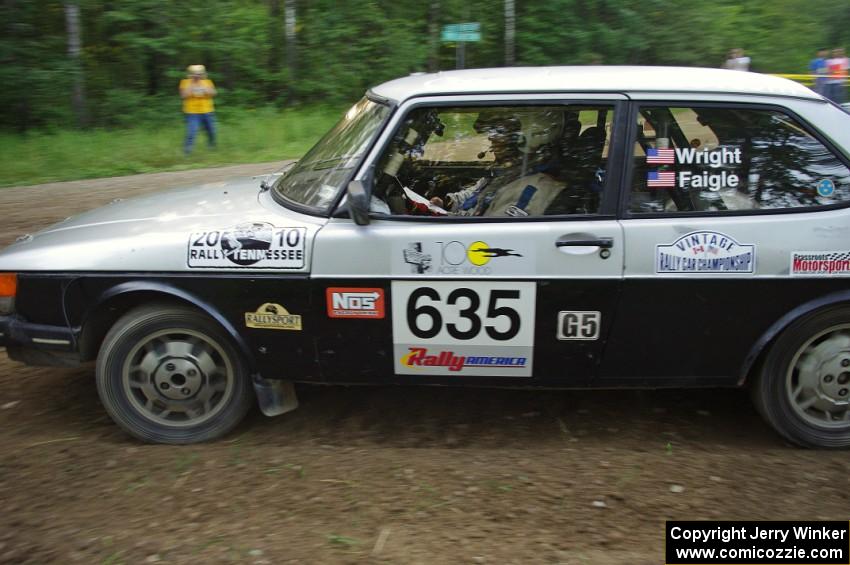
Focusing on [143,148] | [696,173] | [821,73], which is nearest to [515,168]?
[696,173]

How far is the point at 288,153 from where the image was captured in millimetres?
15508

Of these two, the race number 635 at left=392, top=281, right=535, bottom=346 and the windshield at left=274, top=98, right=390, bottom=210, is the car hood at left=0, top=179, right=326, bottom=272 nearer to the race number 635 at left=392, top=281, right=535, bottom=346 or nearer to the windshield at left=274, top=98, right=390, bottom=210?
the windshield at left=274, top=98, right=390, bottom=210

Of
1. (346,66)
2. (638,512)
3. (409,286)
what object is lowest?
(638,512)

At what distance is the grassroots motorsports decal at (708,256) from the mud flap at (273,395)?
194 centimetres

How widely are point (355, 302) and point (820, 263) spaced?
85.3 inches

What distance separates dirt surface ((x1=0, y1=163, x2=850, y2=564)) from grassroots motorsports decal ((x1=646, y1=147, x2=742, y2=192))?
4.33 feet

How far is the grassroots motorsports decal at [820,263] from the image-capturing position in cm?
368

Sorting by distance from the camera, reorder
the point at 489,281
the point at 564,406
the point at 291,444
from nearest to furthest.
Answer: the point at 489,281 → the point at 291,444 → the point at 564,406

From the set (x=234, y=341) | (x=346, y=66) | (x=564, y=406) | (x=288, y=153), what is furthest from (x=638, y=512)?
(x=346, y=66)

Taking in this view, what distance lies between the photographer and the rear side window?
12.3ft

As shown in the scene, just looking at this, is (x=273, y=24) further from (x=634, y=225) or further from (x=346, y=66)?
(x=634, y=225)

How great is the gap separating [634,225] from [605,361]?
67 centimetres

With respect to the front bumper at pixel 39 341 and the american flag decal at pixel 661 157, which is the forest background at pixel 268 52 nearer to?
the front bumper at pixel 39 341

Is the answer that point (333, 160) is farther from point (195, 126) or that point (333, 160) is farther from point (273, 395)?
point (195, 126)
